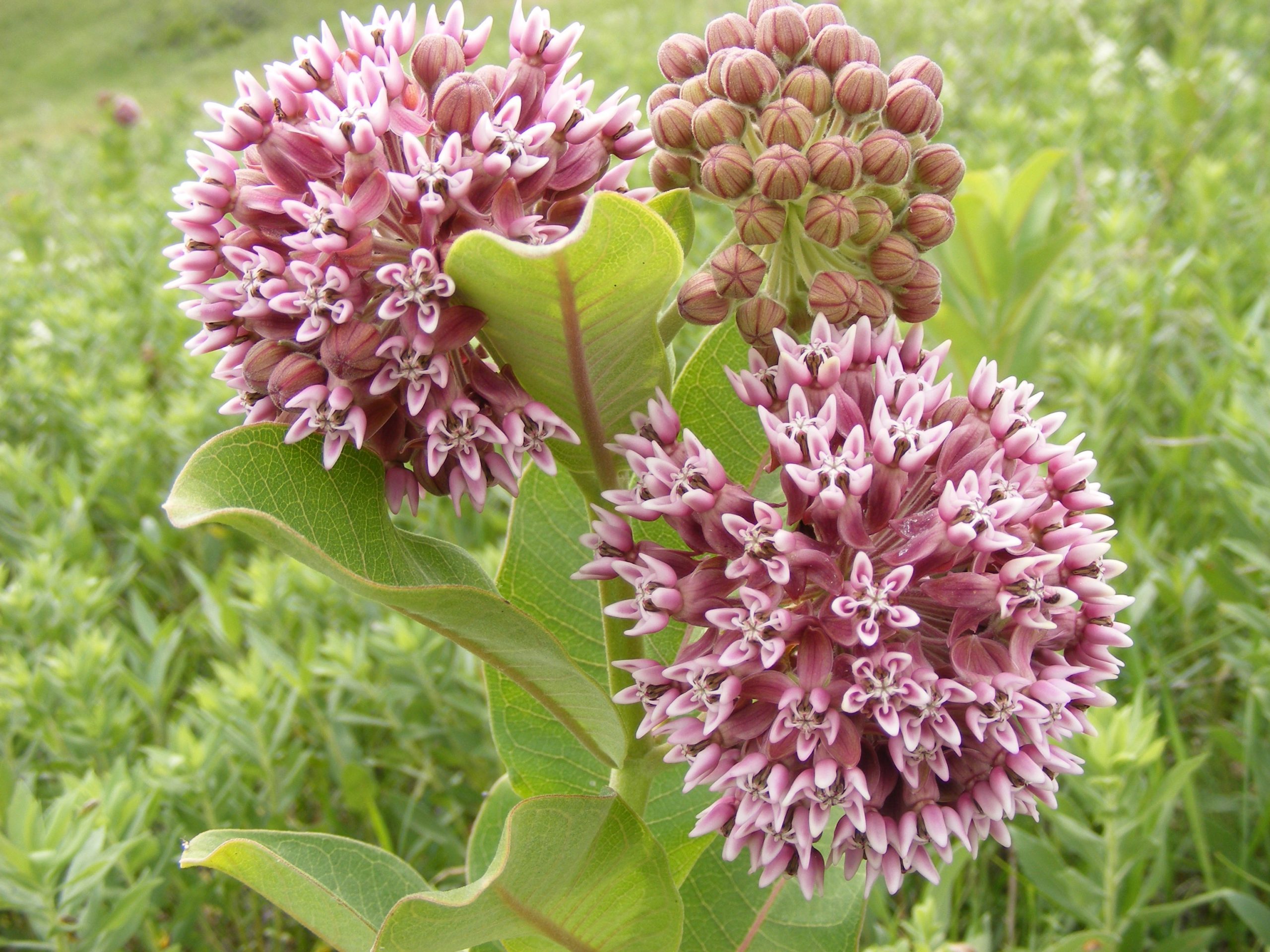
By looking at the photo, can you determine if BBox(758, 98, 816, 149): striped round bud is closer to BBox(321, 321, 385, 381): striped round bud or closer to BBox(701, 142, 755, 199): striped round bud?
BBox(701, 142, 755, 199): striped round bud

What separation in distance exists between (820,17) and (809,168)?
0.27m

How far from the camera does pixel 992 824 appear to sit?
4.24 ft

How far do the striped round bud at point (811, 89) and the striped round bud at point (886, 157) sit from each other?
0.24 feet

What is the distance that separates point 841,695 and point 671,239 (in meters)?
0.53

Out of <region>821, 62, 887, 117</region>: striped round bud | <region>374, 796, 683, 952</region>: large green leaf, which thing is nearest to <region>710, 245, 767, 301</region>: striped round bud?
<region>821, 62, 887, 117</region>: striped round bud

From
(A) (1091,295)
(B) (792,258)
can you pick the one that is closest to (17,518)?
(B) (792,258)

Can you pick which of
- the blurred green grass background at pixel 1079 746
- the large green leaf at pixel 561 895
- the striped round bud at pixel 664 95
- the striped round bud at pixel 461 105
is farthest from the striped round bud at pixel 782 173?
the blurred green grass background at pixel 1079 746

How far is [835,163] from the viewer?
1203 millimetres

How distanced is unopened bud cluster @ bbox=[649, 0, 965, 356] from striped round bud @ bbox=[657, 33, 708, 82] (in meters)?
0.04

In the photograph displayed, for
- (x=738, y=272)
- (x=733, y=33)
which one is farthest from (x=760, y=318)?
(x=733, y=33)

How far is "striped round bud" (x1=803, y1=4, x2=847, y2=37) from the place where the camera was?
1.34 metres

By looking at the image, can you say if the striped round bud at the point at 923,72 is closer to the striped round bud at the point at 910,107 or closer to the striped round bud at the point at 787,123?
the striped round bud at the point at 910,107

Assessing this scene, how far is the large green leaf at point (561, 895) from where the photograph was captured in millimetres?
1204

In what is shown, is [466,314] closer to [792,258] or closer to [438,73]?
[438,73]
